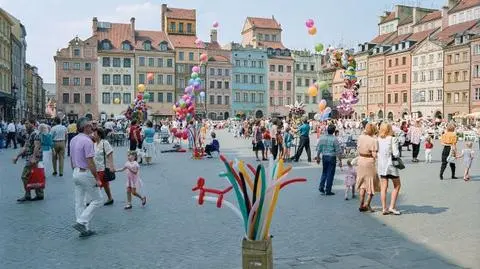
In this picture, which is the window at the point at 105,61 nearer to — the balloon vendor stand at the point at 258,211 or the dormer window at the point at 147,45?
the dormer window at the point at 147,45

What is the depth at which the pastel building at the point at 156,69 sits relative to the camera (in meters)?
74.9

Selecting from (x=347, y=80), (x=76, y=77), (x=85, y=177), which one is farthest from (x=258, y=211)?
(x=76, y=77)

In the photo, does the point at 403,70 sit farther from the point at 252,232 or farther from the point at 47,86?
the point at 47,86

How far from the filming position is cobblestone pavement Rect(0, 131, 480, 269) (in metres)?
6.79

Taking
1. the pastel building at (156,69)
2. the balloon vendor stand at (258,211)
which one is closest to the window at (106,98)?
the pastel building at (156,69)

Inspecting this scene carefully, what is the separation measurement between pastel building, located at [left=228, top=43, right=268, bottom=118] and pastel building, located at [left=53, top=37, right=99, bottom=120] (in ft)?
67.8

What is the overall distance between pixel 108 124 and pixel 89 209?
25293 mm

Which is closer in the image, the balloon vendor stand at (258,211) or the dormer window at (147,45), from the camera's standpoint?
the balloon vendor stand at (258,211)

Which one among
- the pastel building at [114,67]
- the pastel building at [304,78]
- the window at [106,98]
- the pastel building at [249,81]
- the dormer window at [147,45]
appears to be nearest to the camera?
the pastel building at [114,67]

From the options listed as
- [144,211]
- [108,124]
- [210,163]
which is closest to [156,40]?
[108,124]

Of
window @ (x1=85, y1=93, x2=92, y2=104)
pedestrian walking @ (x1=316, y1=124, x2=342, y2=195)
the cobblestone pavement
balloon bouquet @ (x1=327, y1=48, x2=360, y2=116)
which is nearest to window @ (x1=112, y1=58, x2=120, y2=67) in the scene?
window @ (x1=85, y1=93, x2=92, y2=104)

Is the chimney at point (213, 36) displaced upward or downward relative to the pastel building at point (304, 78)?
upward

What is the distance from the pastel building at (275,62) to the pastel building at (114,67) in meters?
20.4

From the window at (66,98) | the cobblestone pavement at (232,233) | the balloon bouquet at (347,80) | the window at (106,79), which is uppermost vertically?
the window at (106,79)
